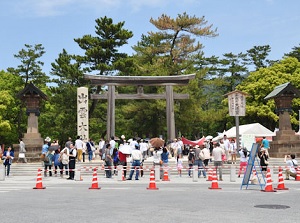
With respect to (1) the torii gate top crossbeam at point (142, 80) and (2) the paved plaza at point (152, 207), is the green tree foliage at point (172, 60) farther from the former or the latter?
(2) the paved plaza at point (152, 207)

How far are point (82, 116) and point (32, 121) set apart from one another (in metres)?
4.53

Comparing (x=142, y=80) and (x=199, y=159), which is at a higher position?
(x=142, y=80)

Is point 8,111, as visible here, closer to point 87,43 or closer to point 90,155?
point 87,43

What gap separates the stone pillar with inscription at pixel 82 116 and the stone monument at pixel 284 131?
45.8 ft

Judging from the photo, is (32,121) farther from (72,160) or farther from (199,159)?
(199,159)

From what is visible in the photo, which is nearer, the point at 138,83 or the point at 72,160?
the point at 72,160

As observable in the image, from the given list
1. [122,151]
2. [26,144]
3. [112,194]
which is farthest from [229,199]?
[26,144]

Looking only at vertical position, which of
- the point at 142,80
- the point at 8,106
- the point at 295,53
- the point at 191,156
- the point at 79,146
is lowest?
the point at 191,156

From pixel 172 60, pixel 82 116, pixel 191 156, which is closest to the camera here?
pixel 191 156

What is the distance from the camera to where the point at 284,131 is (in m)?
30.9

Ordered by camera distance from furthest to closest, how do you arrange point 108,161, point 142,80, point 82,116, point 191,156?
point 142,80 < point 82,116 < point 191,156 < point 108,161

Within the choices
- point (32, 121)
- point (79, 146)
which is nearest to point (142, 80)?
point (32, 121)

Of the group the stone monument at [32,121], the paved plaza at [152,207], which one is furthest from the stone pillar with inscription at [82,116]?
the paved plaza at [152,207]

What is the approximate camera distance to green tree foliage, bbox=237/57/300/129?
5094 centimetres
